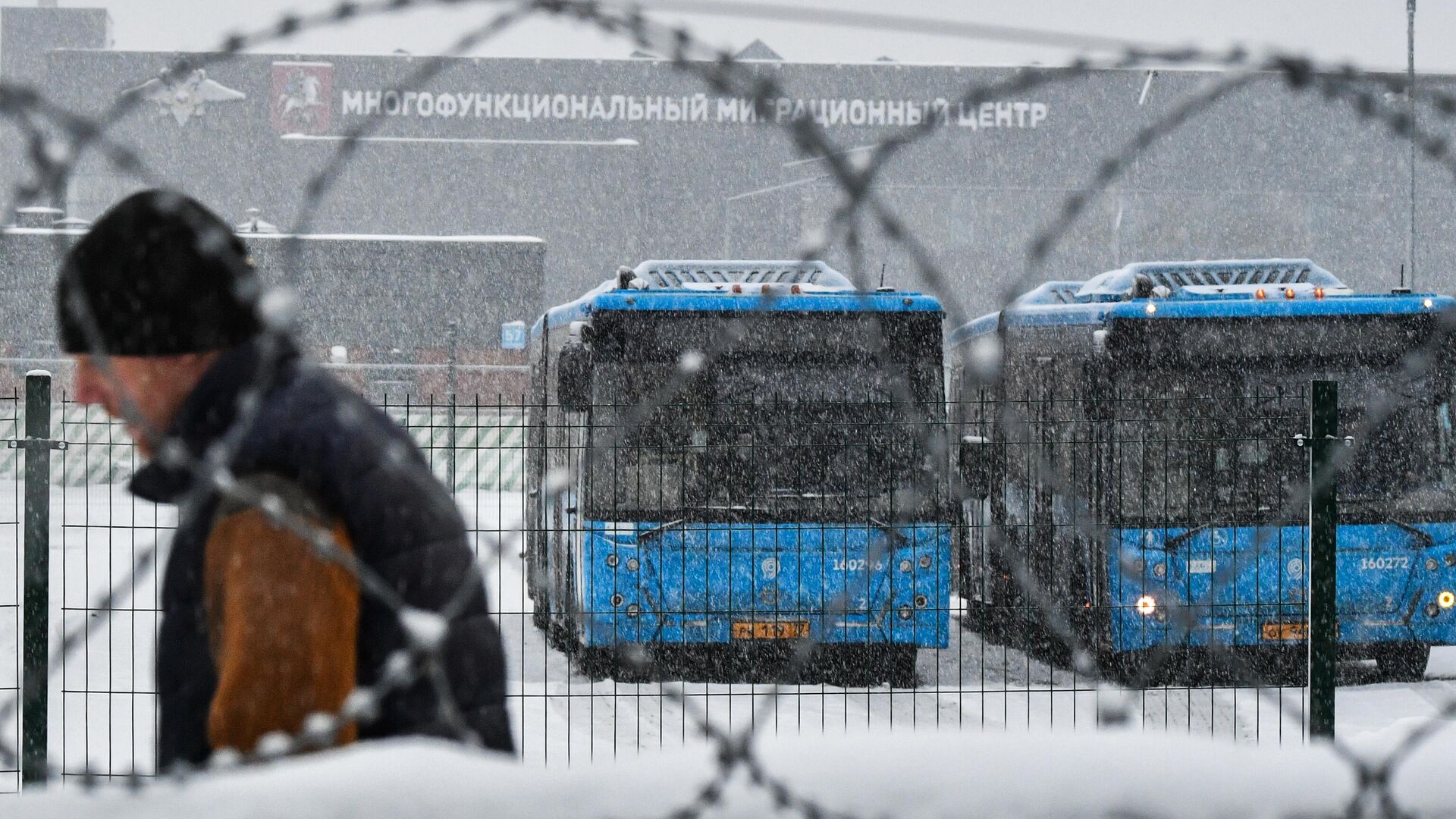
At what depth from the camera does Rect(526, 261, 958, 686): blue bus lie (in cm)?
1014

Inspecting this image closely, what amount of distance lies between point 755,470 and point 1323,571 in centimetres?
452

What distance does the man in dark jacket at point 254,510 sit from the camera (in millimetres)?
1994

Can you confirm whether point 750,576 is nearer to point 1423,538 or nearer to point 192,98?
point 1423,538

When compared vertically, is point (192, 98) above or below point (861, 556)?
above

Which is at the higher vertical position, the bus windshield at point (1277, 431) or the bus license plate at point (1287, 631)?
the bus windshield at point (1277, 431)

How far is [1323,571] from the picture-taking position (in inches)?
246

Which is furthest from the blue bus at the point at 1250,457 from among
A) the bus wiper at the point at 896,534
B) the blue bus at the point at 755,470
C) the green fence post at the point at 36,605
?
the green fence post at the point at 36,605

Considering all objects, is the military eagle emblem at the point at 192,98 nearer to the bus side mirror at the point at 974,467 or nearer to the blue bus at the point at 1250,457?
the bus side mirror at the point at 974,467

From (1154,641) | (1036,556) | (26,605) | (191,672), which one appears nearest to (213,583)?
(191,672)

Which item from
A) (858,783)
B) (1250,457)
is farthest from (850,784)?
(1250,457)

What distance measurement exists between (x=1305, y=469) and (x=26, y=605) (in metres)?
7.38

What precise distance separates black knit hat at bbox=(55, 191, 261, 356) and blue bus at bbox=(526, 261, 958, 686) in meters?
7.81

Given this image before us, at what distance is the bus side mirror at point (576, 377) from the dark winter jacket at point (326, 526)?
7938mm

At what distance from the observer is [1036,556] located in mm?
11969
